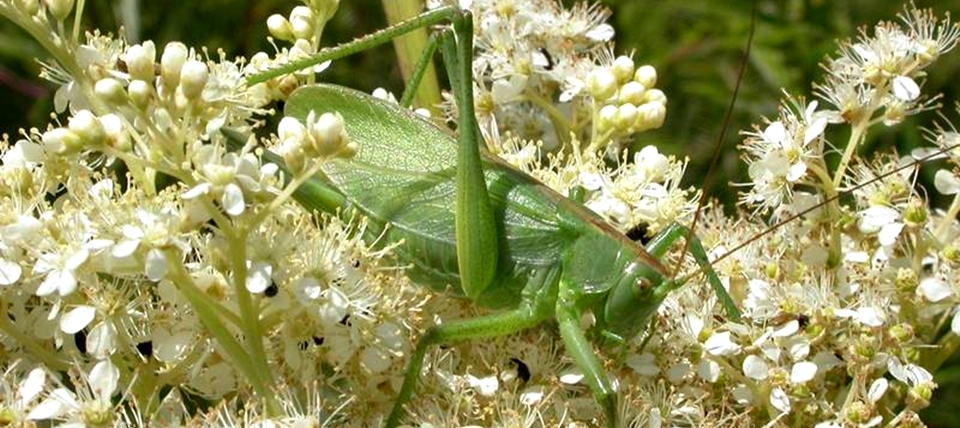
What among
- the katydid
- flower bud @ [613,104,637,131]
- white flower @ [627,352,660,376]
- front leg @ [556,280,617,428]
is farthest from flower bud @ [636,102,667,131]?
white flower @ [627,352,660,376]

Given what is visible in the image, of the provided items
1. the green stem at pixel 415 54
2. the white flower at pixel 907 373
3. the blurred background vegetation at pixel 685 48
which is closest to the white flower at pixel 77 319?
the green stem at pixel 415 54

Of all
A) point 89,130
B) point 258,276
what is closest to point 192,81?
point 89,130

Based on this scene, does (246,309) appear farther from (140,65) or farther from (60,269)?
(140,65)

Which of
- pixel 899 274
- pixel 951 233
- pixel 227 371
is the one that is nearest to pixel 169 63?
pixel 227 371

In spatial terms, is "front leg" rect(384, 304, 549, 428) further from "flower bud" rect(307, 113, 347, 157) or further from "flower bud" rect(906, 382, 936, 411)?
"flower bud" rect(906, 382, 936, 411)

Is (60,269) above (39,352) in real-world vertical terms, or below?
above

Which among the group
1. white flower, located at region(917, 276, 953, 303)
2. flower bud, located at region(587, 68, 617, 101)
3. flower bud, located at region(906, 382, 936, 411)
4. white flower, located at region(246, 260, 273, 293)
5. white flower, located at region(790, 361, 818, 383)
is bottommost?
flower bud, located at region(906, 382, 936, 411)

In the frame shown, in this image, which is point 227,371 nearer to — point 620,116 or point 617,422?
point 617,422
